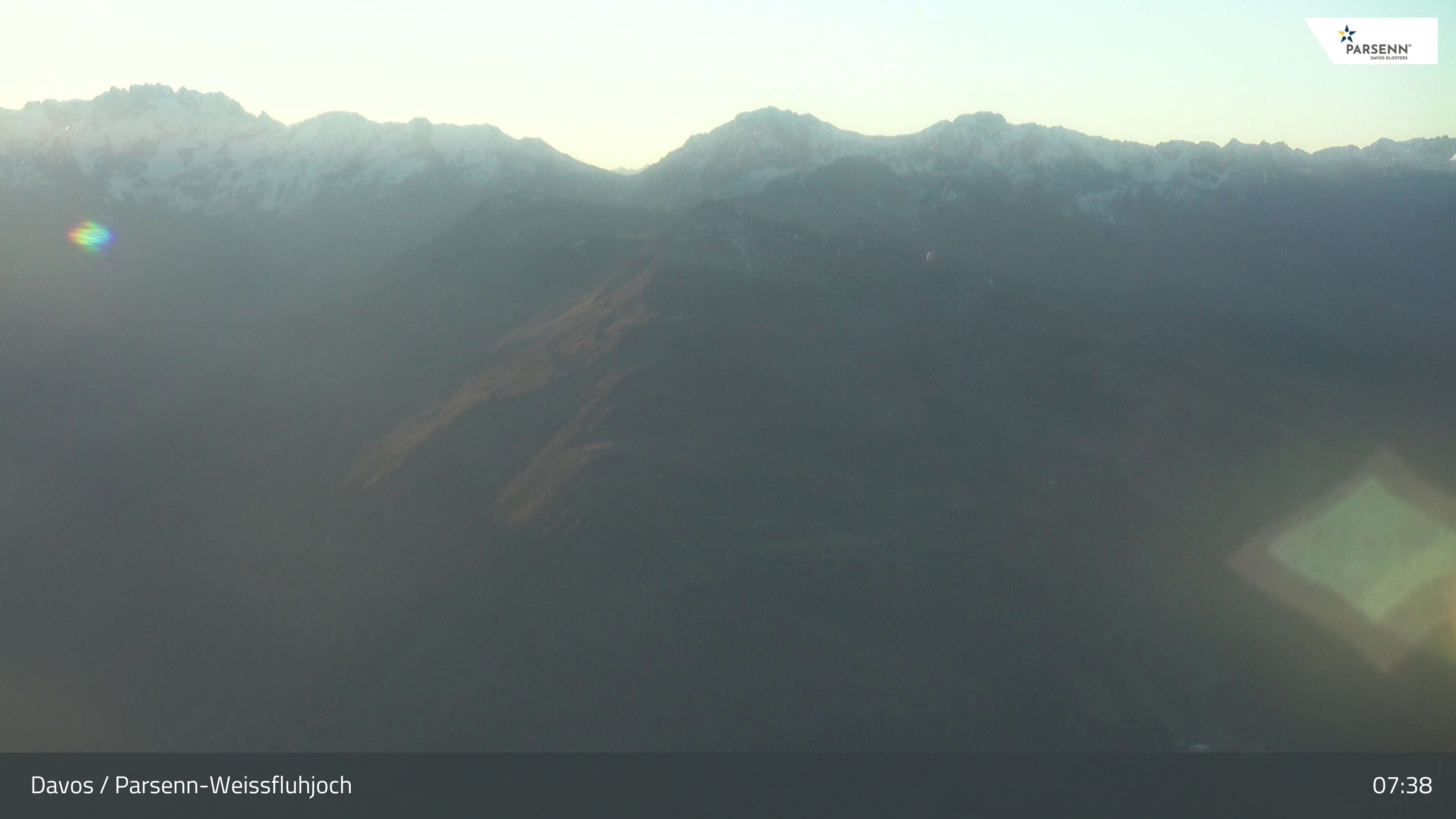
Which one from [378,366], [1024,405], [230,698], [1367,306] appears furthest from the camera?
[1367,306]

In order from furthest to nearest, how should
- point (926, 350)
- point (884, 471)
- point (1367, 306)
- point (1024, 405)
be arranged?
point (1367, 306)
point (926, 350)
point (1024, 405)
point (884, 471)

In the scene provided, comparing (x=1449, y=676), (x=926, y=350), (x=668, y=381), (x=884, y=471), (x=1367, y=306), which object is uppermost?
(x=1367, y=306)

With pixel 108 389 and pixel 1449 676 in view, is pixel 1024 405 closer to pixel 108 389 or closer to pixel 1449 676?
pixel 1449 676

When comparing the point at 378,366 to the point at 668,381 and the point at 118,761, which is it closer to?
the point at 668,381

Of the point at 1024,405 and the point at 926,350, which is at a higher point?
the point at 926,350

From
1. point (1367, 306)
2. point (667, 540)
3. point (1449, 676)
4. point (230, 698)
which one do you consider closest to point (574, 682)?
point (667, 540)

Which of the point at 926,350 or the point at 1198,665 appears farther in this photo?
the point at 926,350

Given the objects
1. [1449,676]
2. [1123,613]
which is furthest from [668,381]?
[1449,676]
